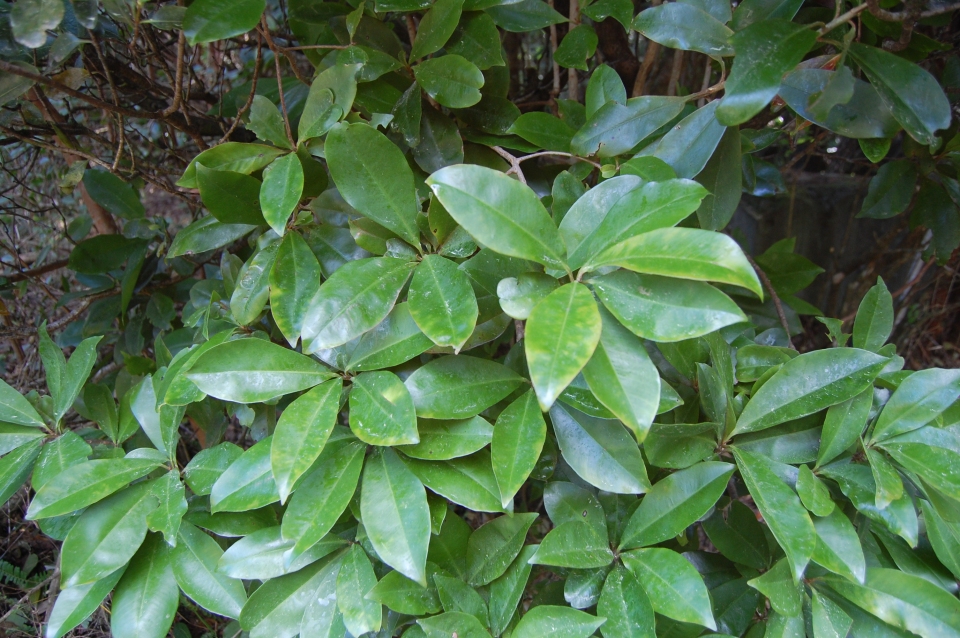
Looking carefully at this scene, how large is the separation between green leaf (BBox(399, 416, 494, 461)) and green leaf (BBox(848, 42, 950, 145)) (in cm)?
57

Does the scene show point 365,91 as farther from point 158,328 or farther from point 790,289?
point 790,289

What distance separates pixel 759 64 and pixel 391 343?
0.49m

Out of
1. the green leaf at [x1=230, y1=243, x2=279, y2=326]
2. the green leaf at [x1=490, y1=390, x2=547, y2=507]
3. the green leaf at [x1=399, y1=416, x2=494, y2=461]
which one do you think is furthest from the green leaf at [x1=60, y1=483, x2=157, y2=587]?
the green leaf at [x1=490, y1=390, x2=547, y2=507]

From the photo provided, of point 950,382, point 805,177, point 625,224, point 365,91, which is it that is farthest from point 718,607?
point 805,177

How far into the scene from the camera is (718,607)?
0.69 m

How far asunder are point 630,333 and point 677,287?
0.20ft

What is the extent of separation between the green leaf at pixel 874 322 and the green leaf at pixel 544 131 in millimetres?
463

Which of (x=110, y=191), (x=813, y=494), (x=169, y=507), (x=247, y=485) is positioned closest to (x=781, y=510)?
(x=813, y=494)

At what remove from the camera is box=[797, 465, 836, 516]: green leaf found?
1.96 ft

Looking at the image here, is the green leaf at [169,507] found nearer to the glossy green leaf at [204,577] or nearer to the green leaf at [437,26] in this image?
the glossy green leaf at [204,577]

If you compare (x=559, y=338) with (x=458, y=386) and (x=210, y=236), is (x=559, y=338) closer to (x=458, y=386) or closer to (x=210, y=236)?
(x=458, y=386)

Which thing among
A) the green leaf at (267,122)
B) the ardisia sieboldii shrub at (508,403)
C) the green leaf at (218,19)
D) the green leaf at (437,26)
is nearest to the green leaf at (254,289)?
the ardisia sieboldii shrub at (508,403)

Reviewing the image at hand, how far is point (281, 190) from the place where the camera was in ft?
2.17

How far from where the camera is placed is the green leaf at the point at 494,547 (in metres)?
0.67
